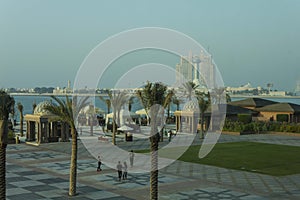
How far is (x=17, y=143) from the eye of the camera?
42.1 metres

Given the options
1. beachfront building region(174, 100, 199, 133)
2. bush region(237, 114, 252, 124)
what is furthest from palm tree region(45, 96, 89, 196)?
bush region(237, 114, 252, 124)

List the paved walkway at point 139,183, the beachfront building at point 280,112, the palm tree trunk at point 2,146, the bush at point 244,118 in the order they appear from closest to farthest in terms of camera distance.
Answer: the palm tree trunk at point 2,146
the paved walkway at point 139,183
the bush at point 244,118
the beachfront building at point 280,112

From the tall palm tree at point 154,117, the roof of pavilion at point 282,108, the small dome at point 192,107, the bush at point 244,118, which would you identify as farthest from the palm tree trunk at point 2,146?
the roof of pavilion at point 282,108

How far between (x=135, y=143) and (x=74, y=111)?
20.4 m

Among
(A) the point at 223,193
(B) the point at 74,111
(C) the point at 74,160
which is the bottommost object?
(A) the point at 223,193

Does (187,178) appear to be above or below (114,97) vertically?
below

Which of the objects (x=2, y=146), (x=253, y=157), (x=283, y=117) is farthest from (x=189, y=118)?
(x=2, y=146)

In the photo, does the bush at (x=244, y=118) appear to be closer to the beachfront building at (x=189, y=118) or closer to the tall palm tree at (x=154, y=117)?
the beachfront building at (x=189, y=118)

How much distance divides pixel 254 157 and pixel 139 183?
43.3 feet

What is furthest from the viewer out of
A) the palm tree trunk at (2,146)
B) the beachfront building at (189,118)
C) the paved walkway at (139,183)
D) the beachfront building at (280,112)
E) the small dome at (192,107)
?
the beachfront building at (280,112)

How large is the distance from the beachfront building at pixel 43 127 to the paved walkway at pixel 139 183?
9.86 metres

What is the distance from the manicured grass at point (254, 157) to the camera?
28812mm

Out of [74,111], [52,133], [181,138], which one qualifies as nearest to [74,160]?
[74,111]

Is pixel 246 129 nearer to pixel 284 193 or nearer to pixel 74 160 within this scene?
pixel 284 193
